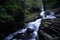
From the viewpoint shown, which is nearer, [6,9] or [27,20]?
[6,9]

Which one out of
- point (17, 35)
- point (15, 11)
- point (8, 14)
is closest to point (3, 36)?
point (17, 35)

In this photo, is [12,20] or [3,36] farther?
[12,20]

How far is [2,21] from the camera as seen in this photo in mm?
10242

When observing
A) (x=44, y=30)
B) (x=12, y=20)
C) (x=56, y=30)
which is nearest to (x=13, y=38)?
(x=12, y=20)

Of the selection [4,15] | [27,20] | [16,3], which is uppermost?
[16,3]

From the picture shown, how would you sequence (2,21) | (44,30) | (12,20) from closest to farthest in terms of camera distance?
(44,30)
(2,21)
(12,20)

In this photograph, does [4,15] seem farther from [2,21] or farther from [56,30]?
[56,30]

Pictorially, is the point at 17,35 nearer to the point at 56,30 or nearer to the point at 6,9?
the point at 6,9

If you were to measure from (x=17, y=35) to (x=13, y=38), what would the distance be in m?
0.56

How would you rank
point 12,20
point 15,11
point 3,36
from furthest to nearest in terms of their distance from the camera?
point 15,11 → point 12,20 → point 3,36

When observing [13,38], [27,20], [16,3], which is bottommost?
[13,38]

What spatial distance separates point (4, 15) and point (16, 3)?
11.0 feet

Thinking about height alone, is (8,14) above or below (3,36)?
above

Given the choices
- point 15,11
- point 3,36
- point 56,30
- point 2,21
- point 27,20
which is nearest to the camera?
point 56,30
